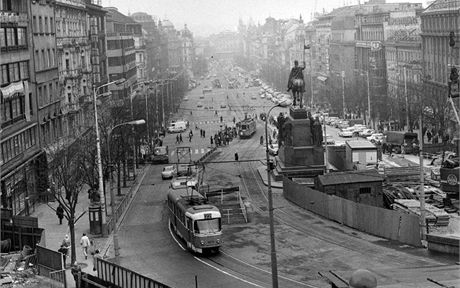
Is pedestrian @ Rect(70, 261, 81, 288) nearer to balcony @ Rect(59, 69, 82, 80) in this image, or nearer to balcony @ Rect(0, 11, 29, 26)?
balcony @ Rect(0, 11, 29, 26)

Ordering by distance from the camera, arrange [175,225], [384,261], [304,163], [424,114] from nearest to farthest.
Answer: [384,261] < [175,225] < [304,163] < [424,114]

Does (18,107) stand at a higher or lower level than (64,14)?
lower

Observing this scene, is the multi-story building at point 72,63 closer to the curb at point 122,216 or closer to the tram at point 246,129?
→ the curb at point 122,216

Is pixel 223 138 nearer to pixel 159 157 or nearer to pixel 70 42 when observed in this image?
pixel 159 157

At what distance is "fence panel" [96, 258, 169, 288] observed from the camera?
2781 cm

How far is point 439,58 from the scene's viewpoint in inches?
3871

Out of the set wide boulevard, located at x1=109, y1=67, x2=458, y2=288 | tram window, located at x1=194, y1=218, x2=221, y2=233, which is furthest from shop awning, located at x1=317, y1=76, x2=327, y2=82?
tram window, located at x1=194, y1=218, x2=221, y2=233

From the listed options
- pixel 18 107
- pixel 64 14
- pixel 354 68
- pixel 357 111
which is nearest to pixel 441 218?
pixel 18 107

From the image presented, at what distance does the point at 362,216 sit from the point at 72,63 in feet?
130

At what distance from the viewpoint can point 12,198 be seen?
160 ft

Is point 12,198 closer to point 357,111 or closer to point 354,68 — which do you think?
point 357,111

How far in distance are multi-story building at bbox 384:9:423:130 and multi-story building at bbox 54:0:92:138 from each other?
109 ft

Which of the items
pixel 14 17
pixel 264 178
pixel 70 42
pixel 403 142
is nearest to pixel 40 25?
pixel 14 17

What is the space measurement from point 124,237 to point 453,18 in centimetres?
5921
